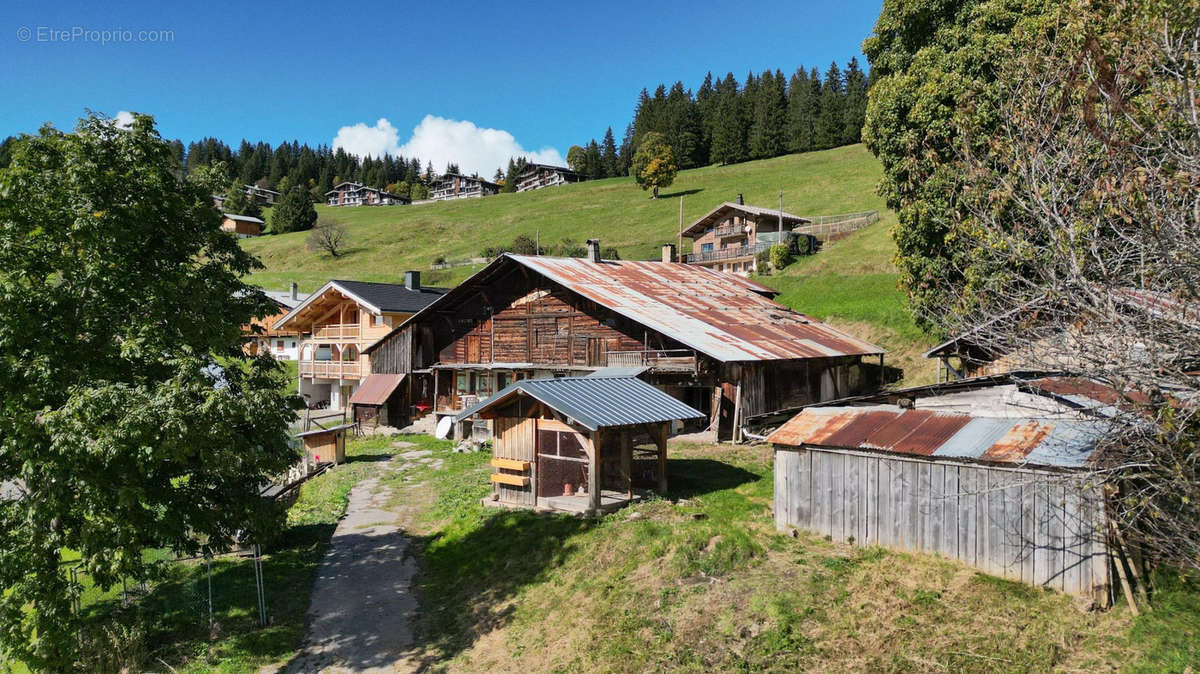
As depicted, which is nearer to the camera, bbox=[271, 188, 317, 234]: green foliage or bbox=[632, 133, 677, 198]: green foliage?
bbox=[632, 133, 677, 198]: green foliage

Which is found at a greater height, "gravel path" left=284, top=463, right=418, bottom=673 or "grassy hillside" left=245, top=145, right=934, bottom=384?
"grassy hillside" left=245, top=145, right=934, bottom=384

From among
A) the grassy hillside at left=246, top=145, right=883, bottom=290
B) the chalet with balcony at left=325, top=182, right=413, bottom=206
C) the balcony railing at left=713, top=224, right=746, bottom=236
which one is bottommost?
the balcony railing at left=713, top=224, right=746, bottom=236

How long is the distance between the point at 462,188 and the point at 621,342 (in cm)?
12627

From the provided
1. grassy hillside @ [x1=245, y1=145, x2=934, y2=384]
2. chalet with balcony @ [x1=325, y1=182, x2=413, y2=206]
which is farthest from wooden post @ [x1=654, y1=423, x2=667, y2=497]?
chalet with balcony @ [x1=325, y1=182, x2=413, y2=206]

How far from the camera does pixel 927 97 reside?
22.4 meters

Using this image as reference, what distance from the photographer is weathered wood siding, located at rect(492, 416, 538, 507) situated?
1733cm

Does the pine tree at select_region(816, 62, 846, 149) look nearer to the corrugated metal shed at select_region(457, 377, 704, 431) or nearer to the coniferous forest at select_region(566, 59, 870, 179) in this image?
the coniferous forest at select_region(566, 59, 870, 179)

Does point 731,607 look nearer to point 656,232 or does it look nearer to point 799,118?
point 656,232

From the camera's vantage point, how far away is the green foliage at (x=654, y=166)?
325 feet

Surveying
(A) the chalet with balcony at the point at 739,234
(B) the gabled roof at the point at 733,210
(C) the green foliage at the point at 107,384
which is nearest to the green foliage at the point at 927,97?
(C) the green foliage at the point at 107,384

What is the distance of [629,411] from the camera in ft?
55.0

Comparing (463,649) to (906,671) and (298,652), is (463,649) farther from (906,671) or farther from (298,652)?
(906,671)

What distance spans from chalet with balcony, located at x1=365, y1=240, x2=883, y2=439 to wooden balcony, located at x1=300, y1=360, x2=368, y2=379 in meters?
3.23

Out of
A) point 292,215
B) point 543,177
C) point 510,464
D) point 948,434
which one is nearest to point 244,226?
point 292,215
